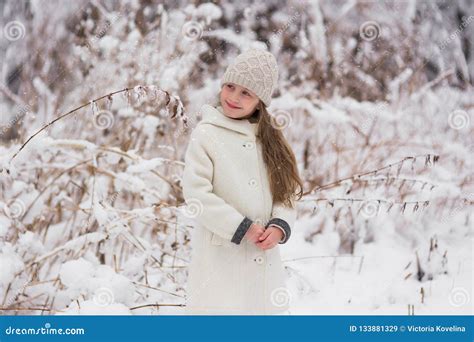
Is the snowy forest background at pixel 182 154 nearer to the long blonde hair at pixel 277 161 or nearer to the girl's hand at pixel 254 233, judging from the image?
the long blonde hair at pixel 277 161

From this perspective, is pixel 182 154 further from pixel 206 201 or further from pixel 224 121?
pixel 206 201

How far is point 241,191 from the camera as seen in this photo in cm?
173

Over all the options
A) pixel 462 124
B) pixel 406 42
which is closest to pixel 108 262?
pixel 462 124

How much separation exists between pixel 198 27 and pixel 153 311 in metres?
1.93

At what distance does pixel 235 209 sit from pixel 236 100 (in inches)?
13.2

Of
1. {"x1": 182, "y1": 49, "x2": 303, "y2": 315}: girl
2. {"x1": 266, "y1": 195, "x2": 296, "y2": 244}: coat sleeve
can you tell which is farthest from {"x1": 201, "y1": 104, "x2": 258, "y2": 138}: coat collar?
{"x1": 266, "y1": 195, "x2": 296, "y2": 244}: coat sleeve

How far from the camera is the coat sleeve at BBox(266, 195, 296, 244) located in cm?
171

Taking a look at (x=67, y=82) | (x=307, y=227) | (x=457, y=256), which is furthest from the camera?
(x=67, y=82)

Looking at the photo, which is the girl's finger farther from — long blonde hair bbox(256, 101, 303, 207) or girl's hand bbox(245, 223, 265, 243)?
long blonde hair bbox(256, 101, 303, 207)

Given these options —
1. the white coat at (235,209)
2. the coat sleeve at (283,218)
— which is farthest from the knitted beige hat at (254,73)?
the coat sleeve at (283,218)

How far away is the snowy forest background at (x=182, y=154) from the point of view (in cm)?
242

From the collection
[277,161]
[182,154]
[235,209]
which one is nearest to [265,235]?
[235,209]

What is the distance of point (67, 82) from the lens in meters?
4.09

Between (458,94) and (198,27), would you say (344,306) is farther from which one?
(458,94)
